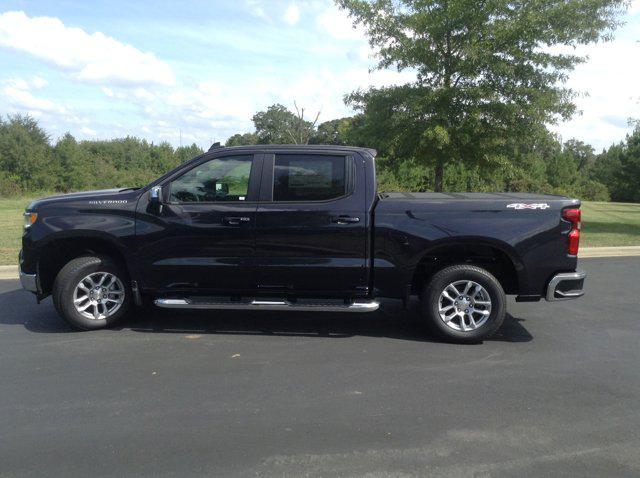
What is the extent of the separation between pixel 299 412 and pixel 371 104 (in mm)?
10782

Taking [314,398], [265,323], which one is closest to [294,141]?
[265,323]

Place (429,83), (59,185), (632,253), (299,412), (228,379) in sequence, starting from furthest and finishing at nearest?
(59,185) → (429,83) → (632,253) → (228,379) → (299,412)

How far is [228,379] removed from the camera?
4.58 m

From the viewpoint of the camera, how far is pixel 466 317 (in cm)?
563

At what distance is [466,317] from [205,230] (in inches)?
110

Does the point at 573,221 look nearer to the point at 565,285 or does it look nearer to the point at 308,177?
the point at 565,285

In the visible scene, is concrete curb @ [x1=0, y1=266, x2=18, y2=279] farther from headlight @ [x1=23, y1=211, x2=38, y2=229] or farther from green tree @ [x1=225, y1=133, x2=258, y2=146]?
green tree @ [x1=225, y1=133, x2=258, y2=146]

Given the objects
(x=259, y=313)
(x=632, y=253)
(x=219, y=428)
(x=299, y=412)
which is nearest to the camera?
(x=219, y=428)

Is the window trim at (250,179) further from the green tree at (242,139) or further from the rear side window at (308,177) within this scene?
the green tree at (242,139)

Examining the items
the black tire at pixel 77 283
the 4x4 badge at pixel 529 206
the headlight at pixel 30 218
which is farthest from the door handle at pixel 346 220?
the headlight at pixel 30 218

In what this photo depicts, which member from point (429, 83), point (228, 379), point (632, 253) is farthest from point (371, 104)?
point (228, 379)

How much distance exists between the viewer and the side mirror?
18.5 ft

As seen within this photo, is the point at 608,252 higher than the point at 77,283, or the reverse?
the point at 77,283

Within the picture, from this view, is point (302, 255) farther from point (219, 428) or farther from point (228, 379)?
point (219, 428)
